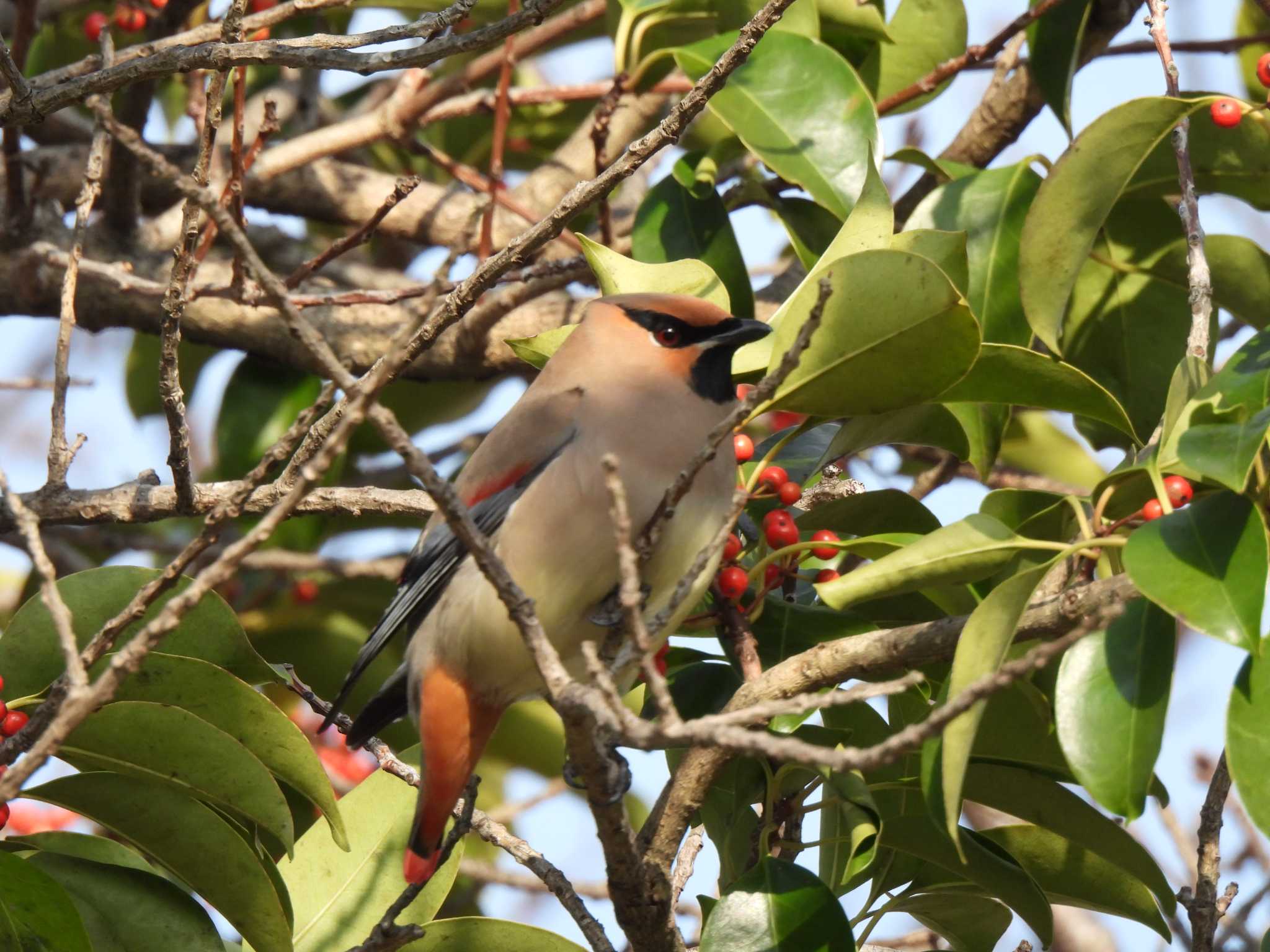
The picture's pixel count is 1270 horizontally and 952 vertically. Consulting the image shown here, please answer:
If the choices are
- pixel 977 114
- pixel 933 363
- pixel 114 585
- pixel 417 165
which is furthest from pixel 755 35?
pixel 417 165

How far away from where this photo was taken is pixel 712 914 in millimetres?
2357

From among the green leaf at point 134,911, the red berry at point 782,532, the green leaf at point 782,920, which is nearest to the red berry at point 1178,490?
the red berry at point 782,532

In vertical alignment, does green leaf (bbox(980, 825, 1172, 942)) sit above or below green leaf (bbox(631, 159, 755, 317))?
below

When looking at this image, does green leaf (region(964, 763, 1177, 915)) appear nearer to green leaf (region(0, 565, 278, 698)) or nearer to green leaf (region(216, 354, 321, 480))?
green leaf (region(0, 565, 278, 698))

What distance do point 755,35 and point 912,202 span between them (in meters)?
1.95

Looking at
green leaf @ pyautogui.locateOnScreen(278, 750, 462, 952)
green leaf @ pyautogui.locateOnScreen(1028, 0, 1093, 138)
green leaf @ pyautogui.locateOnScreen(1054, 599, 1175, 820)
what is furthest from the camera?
green leaf @ pyautogui.locateOnScreen(1028, 0, 1093, 138)

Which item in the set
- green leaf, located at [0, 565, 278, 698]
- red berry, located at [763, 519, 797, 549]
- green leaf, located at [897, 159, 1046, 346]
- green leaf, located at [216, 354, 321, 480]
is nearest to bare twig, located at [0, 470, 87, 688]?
green leaf, located at [0, 565, 278, 698]

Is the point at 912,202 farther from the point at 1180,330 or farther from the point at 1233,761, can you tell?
the point at 1233,761

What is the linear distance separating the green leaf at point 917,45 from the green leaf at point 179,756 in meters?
2.41

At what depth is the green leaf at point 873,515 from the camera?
2807mm

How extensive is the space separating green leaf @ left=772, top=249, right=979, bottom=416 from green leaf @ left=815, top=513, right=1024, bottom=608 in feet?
0.83

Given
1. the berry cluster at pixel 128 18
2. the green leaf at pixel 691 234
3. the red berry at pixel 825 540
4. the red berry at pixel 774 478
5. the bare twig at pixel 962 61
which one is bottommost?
the red berry at pixel 825 540

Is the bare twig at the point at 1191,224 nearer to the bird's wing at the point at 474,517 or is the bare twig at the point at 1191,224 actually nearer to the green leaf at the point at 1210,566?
the green leaf at the point at 1210,566

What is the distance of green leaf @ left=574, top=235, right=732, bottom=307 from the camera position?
10.1 feet
